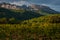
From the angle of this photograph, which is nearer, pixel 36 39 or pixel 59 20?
pixel 36 39

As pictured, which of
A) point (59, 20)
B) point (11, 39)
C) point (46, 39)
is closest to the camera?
point (11, 39)

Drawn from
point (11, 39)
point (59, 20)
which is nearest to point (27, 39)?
point (11, 39)

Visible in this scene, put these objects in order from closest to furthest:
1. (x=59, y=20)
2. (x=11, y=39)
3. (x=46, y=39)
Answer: (x=11, y=39), (x=46, y=39), (x=59, y=20)

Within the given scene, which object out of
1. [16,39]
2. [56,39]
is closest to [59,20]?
[56,39]

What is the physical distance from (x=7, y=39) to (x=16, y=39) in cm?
359

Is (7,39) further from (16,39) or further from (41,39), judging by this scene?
(41,39)

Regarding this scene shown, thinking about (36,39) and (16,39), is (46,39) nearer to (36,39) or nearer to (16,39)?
(36,39)

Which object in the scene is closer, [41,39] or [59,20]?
[41,39]

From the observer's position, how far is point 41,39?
221ft

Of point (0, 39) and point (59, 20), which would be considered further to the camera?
point (59, 20)

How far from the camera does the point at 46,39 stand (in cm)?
7000

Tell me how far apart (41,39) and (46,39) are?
3.32 m

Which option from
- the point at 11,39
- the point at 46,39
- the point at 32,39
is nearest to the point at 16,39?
the point at 11,39

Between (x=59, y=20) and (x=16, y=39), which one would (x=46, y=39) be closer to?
(x=16, y=39)
